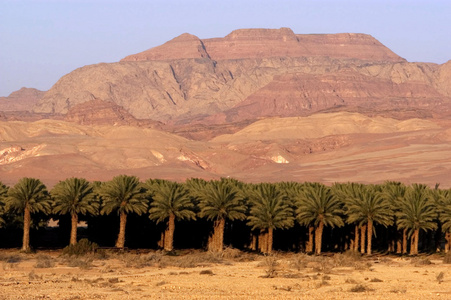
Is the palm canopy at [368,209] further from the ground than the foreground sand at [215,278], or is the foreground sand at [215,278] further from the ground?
the palm canopy at [368,209]

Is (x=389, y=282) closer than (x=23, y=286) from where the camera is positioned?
No

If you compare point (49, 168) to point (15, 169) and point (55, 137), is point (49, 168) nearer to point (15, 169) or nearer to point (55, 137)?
point (15, 169)

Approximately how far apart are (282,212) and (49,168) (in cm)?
10974

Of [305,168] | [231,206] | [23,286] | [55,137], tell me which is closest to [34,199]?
[231,206]

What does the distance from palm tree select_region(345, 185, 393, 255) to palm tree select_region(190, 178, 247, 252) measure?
7.83 meters

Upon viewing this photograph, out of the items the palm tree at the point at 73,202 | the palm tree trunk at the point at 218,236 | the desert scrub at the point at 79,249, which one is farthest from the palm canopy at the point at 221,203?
the desert scrub at the point at 79,249

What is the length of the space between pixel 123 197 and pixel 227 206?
741 cm

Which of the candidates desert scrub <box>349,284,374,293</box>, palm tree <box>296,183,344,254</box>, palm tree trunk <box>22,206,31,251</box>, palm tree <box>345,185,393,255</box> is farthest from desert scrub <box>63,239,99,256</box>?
desert scrub <box>349,284,374,293</box>

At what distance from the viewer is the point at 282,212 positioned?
58000 mm

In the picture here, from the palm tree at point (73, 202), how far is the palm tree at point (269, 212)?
37.0 ft

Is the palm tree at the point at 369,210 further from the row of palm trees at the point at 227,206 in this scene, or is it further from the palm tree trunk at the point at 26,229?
the palm tree trunk at the point at 26,229

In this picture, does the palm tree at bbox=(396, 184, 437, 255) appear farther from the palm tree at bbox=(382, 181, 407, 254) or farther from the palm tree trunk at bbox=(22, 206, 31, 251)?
the palm tree trunk at bbox=(22, 206, 31, 251)

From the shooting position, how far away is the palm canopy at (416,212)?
195 feet

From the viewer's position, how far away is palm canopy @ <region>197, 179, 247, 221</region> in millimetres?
58625
